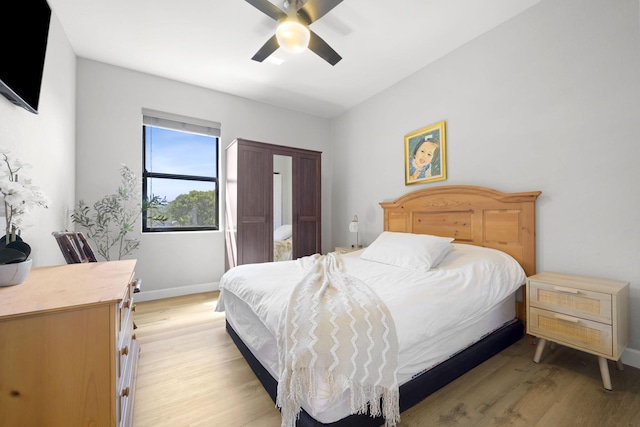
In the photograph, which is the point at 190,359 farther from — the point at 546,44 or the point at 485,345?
the point at 546,44

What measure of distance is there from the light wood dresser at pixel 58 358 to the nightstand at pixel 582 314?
8.02 feet

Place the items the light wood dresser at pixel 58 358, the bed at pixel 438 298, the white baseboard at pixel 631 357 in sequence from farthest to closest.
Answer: the white baseboard at pixel 631 357 → the bed at pixel 438 298 → the light wood dresser at pixel 58 358

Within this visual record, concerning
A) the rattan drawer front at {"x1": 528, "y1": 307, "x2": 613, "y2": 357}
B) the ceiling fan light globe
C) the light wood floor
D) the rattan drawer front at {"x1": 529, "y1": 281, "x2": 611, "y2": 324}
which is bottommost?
the light wood floor

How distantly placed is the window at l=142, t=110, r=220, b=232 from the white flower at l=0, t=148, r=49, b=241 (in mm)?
2197

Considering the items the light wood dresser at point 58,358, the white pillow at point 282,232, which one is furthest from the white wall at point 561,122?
the light wood dresser at point 58,358

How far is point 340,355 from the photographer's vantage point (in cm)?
107

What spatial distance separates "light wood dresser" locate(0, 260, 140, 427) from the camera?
→ 0.77 m

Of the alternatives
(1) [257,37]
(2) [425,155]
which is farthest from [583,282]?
(1) [257,37]

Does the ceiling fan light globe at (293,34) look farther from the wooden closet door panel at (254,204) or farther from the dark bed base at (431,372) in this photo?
the dark bed base at (431,372)

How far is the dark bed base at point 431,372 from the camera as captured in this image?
1.20m

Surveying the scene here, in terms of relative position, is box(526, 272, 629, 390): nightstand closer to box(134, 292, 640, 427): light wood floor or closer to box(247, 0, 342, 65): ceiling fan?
box(134, 292, 640, 427): light wood floor

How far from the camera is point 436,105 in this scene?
298cm

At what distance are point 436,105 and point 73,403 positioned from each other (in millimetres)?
3572

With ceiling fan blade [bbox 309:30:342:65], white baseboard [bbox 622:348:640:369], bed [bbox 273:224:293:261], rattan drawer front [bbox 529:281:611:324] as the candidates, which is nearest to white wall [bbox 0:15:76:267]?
ceiling fan blade [bbox 309:30:342:65]
